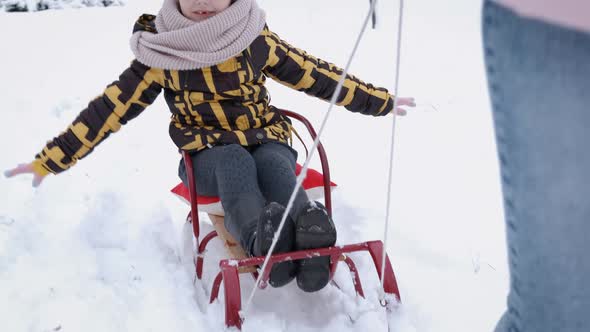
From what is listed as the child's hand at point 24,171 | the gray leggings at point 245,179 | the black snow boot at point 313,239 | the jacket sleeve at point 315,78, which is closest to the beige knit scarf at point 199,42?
the jacket sleeve at point 315,78

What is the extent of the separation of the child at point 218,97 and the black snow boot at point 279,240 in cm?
17

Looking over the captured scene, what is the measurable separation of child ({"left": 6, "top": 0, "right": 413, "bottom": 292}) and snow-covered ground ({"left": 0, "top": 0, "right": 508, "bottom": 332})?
228 mm

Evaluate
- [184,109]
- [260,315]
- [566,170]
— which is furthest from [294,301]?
[566,170]

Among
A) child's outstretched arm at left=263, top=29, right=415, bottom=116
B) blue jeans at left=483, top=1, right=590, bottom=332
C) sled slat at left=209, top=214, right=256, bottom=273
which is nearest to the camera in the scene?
blue jeans at left=483, top=1, right=590, bottom=332

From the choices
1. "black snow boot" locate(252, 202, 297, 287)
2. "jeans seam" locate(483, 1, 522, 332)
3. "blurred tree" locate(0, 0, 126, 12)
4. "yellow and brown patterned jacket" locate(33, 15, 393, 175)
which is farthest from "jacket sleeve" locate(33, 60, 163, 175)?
"blurred tree" locate(0, 0, 126, 12)

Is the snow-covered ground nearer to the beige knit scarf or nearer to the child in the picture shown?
the child

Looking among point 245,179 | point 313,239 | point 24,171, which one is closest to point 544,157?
point 313,239

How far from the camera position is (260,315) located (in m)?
1.43

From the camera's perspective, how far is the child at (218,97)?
1.57 meters

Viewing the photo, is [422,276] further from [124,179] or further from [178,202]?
[124,179]

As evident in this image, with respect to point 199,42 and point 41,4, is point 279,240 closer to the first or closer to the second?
point 199,42

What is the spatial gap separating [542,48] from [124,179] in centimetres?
185

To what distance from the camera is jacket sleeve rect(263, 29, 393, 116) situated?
1713mm

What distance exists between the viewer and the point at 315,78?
1733mm
